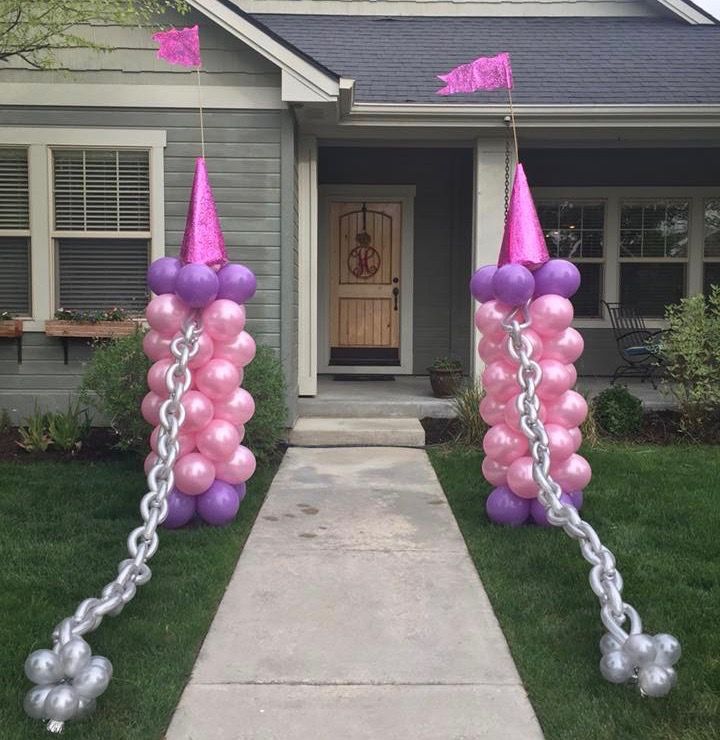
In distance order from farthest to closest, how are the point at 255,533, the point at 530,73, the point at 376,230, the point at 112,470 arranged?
1. the point at 376,230
2. the point at 530,73
3. the point at 112,470
4. the point at 255,533

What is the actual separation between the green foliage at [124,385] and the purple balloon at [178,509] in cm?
127

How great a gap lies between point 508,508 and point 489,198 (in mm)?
4116

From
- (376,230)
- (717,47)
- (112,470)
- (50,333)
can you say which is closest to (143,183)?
(50,333)

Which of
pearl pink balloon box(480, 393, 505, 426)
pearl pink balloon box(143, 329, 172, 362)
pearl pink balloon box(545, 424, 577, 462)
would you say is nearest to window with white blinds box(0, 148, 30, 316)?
pearl pink balloon box(143, 329, 172, 362)

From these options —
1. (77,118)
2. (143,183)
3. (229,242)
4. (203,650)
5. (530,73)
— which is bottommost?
(203,650)

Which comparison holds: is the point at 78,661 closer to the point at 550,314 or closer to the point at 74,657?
the point at 74,657

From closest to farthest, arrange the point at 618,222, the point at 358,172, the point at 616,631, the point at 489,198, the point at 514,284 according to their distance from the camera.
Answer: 1. the point at 616,631
2. the point at 514,284
3. the point at 489,198
4. the point at 618,222
5. the point at 358,172

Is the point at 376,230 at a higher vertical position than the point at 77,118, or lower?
lower

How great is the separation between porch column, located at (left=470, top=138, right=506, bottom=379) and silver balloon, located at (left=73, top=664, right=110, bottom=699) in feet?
18.9

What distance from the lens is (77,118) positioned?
23.3 feet

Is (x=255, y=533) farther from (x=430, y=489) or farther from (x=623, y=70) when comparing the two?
(x=623, y=70)

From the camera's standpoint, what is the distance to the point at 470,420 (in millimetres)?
6980

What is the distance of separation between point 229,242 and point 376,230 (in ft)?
10.6

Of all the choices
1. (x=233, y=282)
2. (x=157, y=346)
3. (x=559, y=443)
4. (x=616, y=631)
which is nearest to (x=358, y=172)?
(x=233, y=282)
